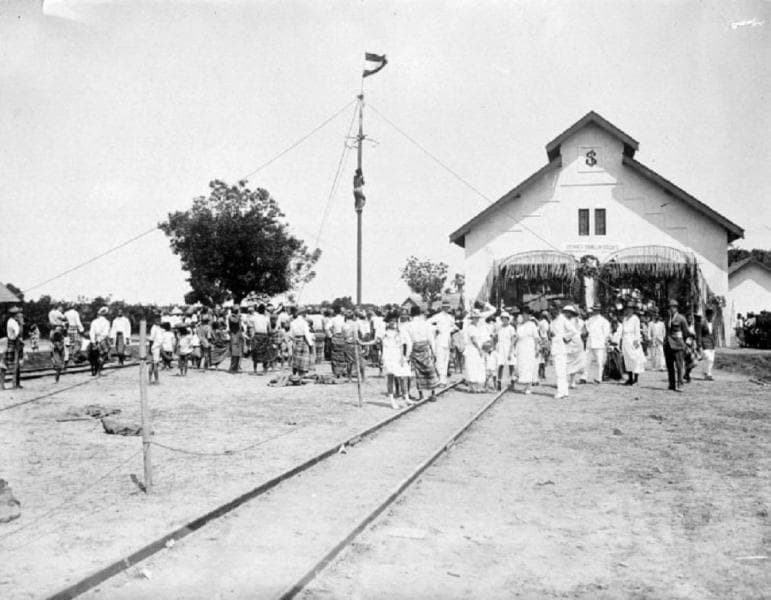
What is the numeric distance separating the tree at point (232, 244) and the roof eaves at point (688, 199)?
79.5 ft

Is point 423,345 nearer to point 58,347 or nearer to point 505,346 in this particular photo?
point 505,346

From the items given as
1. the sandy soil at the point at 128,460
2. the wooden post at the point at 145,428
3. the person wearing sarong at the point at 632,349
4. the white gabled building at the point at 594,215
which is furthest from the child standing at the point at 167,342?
the white gabled building at the point at 594,215

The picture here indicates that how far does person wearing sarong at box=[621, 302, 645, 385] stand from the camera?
17328 mm

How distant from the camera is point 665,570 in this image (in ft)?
16.7

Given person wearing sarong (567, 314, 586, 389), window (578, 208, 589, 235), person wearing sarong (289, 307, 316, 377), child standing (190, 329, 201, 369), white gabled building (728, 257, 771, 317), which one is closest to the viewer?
person wearing sarong (567, 314, 586, 389)

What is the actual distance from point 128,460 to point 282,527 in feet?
10.6

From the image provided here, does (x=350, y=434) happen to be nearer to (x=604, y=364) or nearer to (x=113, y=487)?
(x=113, y=487)

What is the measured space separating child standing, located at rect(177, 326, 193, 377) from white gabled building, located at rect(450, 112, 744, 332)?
43.5 feet

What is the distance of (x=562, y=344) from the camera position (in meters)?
15.4

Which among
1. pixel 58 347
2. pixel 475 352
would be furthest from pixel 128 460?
pixel 58 347

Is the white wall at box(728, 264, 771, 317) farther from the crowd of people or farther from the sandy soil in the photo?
the sandy soil

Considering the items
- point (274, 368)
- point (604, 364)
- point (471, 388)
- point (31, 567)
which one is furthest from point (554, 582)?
point (274, 368)

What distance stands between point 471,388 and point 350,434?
6.32 metres

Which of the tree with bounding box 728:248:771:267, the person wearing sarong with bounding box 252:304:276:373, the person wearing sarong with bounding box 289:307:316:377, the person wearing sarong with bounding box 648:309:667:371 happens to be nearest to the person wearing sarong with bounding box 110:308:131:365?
the person wearing sarong with bounding box 252:304:276:373
